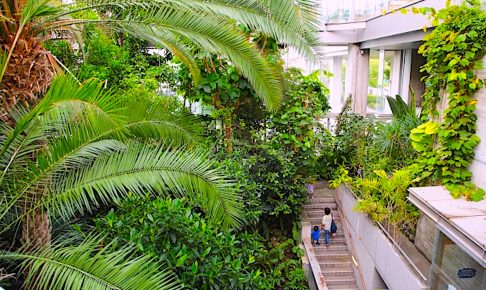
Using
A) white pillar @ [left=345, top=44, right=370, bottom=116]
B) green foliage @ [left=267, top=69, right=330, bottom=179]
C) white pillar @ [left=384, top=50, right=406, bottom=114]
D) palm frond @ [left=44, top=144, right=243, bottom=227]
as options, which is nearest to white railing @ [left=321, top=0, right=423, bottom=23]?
white pillar @ [left=345, top=44, right=370, bottom=116]

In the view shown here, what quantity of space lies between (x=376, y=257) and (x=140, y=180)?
5.49 meters

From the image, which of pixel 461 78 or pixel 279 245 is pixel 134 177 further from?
pixel 279 245

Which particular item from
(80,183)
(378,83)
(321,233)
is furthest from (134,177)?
(378,83)

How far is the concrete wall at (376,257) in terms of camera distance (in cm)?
609

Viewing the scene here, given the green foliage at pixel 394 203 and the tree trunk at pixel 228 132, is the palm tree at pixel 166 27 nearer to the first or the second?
the tree trunk at pixel 228 132

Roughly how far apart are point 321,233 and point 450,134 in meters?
4.10

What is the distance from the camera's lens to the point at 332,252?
8883 mm

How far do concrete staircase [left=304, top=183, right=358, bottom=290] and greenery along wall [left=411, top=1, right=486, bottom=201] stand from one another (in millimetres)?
2972

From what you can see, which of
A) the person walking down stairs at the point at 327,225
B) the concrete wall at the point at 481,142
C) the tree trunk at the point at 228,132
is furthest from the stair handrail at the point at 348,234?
the tree trunk at the point at 228,132

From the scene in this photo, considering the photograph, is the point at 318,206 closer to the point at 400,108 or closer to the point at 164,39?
the point at 400,108

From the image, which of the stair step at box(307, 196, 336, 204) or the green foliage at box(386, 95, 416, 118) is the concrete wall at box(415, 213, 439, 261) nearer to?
the green foliage at box(386, 95, 416, 118)

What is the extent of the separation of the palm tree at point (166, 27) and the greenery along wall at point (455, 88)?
2.91 m

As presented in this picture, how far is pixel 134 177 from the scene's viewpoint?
3254 millimetres

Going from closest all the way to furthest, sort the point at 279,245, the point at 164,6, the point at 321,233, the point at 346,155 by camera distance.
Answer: the point at 164,6 → the point at 279,245 → the point at 321,233 → the point at 346,155
